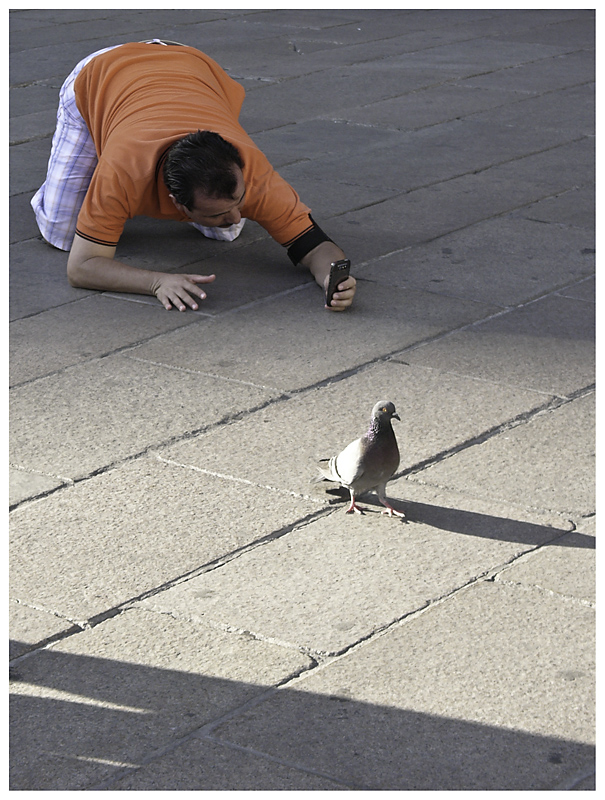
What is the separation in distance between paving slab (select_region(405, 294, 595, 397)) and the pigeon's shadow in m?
1.07

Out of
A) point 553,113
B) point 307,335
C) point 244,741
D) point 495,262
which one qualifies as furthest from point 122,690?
point 553,113

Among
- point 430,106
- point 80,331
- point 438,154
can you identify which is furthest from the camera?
point 430,106

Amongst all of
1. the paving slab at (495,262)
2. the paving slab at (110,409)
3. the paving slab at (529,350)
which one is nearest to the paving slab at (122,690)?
the paving slab at (110,409)

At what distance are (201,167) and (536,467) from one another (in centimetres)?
202

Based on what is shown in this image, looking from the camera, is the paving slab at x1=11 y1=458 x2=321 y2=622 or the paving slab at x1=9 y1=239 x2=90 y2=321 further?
the paving slab at x1=9 y1=239 x2=90 y2=321

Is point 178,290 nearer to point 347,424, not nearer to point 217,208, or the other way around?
point 217,208

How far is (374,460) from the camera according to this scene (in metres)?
3.37

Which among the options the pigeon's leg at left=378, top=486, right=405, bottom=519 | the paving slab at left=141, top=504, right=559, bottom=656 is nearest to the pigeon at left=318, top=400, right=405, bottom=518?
the pigeon's leg at left=378, top=486, right=405, bottom=519

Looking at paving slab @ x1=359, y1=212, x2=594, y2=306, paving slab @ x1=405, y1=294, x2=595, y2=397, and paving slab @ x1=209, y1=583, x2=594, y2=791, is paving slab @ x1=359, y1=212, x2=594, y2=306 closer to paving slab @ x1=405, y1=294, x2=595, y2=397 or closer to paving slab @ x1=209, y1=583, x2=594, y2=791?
paving slab @ x1=405, y1=294, x2=595, y2=397

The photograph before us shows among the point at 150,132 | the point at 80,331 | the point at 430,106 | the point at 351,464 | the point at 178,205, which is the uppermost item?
the point at 150,132

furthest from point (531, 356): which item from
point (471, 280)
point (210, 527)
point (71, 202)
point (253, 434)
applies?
point (71, 202)

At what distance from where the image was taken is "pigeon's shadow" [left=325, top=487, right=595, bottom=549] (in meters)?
3.42

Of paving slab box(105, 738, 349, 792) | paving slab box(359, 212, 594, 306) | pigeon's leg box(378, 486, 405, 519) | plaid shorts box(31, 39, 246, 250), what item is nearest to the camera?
paving slab box(105, 738, 349, 792)
